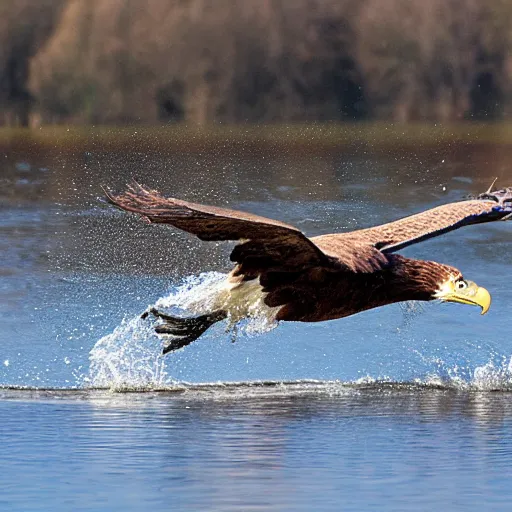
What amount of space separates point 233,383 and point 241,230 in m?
2.24

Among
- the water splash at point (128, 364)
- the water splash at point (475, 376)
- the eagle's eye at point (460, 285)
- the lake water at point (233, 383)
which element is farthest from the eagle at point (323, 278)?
the water splash at point (475, 376)

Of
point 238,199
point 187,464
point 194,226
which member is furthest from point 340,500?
point 238,199

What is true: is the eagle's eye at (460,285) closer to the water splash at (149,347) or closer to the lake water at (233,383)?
the lake water at (233,383)

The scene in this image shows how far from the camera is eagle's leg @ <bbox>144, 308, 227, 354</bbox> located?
12586 mm

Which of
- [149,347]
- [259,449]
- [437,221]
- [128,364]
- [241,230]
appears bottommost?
[259,449]

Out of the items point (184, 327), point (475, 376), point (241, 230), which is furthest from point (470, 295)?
point (184, 327)

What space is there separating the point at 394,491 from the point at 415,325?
212 inches

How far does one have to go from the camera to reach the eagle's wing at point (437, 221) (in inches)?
496

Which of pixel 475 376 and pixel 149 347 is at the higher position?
pixel 149 347

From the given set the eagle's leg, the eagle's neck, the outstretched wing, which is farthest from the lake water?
the outstretched wing

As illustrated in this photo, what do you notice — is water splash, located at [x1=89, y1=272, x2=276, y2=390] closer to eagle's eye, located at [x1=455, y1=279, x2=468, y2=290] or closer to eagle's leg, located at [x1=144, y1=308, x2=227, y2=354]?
eagle's leg, located at [x1=144, y1=308, x2=227, y2=354]

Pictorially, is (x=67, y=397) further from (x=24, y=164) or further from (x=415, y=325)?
(x=24, y=164)

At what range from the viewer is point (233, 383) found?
13.3 metres

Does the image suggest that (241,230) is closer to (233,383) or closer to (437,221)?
(437,221)
